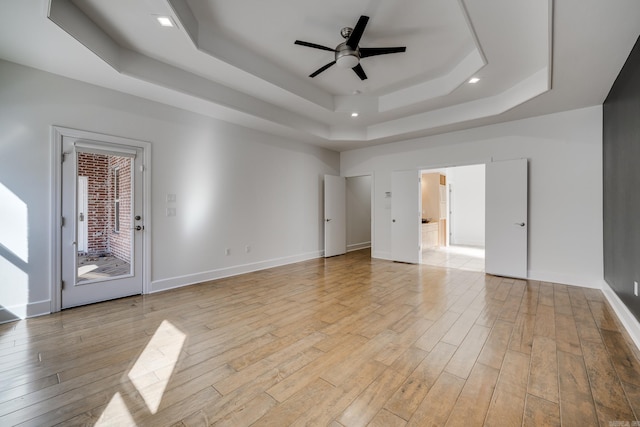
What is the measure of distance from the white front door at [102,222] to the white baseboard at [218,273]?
0.29 meters

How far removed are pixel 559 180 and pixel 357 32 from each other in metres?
4.08

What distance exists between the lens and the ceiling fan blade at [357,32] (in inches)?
101

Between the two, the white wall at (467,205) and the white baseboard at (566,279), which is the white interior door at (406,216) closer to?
the white baseboard at (566,279)

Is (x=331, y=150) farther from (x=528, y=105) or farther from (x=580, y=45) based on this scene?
(x=580, y=45)

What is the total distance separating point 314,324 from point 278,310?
61cm

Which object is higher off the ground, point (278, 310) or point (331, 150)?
point (331, 150)

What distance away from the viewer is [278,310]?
3.26m

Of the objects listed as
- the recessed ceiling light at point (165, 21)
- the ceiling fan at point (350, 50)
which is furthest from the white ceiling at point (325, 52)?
the ceiling fan at point (350, 50)

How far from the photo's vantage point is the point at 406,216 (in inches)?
Result: 239

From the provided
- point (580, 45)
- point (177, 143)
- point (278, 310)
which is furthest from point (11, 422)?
point (580, 45)

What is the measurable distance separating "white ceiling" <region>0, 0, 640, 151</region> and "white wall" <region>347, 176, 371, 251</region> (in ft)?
11.3

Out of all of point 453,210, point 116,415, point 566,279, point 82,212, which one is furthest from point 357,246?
point 116,415

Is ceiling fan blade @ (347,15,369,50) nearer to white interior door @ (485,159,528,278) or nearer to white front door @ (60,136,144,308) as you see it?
white front door @ (60,136,144,308)

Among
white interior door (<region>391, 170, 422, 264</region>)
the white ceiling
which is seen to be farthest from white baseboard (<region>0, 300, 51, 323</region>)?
white interior door (<region>391, 170, 422, 264</region>)
